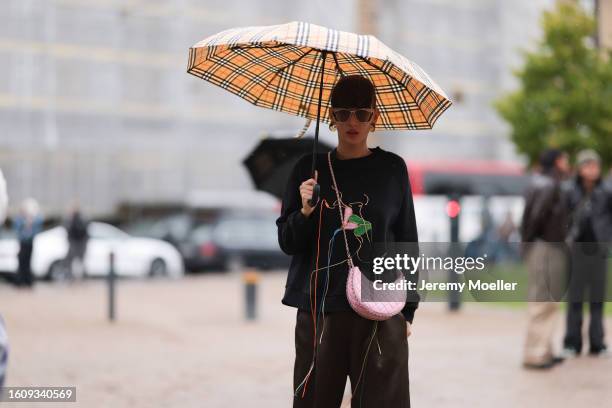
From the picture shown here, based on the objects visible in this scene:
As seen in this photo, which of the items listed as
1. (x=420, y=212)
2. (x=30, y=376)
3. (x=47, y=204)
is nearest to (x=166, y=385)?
(x=30, y=376)

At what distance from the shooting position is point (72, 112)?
38469mm

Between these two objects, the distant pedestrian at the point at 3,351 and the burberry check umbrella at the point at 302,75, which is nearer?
the distant pedestrian at the point at 3,351

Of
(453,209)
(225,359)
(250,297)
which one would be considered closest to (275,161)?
(225,359)

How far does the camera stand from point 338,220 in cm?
388

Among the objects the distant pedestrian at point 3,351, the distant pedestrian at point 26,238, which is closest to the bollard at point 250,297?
the distant pedestrian at point 26,238

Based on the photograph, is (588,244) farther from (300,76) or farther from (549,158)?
(300,76)

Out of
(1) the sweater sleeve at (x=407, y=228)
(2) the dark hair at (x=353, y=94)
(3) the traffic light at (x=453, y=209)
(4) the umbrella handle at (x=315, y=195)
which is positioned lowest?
(3) the traffic light at (x=453, y=209)

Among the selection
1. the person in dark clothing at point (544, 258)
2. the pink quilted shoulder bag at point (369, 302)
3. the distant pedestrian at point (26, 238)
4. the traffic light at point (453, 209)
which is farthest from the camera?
the distant pedestrian at point (26, 238)

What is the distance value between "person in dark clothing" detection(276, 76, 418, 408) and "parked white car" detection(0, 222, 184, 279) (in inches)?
789

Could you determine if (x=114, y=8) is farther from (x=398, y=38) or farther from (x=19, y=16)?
→ (x=398, y=38)

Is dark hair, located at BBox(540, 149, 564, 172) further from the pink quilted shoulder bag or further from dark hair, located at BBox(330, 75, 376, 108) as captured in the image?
the pink quilted shoulder bag

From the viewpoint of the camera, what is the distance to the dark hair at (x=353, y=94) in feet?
13.0

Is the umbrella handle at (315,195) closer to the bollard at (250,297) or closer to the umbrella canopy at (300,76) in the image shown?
the umbrella canopy at (300,76)

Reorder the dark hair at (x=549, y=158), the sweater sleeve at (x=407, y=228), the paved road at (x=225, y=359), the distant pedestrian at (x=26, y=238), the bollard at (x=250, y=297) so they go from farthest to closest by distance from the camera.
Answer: the distant pedestrian at (x=26, y=238) → the bollard at (x=250, y=297) → the dark hair at (x=549, y=158) → the paved road at (x=225, y=359) → the sweater sleeve at (x=407, y=228)
